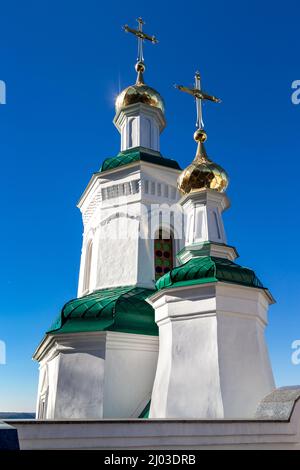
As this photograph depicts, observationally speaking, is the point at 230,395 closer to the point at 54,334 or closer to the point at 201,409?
the point at 201,409

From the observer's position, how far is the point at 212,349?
6934mm

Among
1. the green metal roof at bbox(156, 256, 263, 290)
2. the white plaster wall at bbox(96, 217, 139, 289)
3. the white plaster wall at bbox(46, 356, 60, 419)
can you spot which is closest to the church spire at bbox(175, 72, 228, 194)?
the white plaster wall at bbox(96, 217, 139, 289)

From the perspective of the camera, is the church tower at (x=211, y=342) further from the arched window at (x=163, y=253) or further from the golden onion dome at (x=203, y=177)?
the arched window at (x=163, y=253)

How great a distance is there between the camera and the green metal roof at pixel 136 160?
10.9m

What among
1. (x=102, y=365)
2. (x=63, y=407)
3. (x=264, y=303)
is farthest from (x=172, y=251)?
(x=63, y=407)

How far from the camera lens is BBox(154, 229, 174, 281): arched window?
1015cm

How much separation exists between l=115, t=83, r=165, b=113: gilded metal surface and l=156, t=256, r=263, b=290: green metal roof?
20.1 feet

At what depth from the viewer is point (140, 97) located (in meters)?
12.3

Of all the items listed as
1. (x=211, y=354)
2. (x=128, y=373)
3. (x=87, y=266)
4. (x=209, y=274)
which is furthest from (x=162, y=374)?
(x=87, y=266)

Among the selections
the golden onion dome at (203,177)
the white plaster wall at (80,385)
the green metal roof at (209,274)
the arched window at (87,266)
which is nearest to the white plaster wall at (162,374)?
the green metal roof at (209,274)

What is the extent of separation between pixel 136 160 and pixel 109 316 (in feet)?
14.4

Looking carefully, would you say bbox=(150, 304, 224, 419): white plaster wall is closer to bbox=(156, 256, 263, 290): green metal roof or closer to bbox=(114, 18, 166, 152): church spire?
bbox=(156, 256, 263, 290): green metal roof

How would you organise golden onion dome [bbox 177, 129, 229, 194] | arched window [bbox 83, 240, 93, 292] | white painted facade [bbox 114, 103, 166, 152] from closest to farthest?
golden onion dome [bbox 177, 129, 229, 194] → arched window [bbox 83, 240, 93, 292] → white painted facade [bbox 114, 103, 166, 152]

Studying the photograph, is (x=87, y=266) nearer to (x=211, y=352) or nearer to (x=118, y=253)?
(x=118, y=253)
